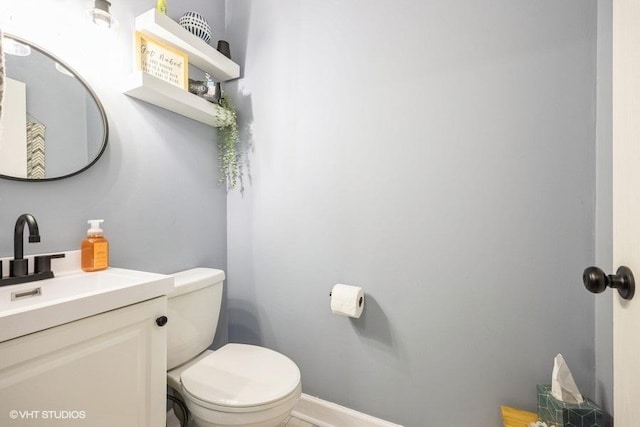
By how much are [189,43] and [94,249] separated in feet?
3.31

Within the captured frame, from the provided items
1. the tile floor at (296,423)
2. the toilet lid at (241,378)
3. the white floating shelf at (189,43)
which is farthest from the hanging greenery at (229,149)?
the tile floor at (296,423)

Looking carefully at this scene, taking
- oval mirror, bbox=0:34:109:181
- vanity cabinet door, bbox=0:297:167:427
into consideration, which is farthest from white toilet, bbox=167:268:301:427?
oval mirror, bbox=0:34:109:181

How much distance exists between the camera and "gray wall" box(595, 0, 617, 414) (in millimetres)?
848

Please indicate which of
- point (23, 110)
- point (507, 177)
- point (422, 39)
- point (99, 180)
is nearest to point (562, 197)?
point (507, 177)

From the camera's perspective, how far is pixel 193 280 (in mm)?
1168

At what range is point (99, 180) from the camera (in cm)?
108

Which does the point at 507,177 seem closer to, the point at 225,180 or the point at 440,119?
the point at 440,119

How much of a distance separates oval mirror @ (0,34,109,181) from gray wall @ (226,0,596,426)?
728mm

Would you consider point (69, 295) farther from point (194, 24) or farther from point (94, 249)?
point (194, 24)

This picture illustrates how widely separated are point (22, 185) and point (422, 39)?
1.62 m

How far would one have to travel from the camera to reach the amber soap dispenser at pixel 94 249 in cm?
99

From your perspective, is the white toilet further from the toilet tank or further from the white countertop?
the white countertop

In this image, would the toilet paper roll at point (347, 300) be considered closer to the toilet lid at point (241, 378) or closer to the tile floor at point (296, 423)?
the toilet lid at point (241, 378)

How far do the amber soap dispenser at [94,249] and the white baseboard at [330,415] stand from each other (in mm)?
1162
